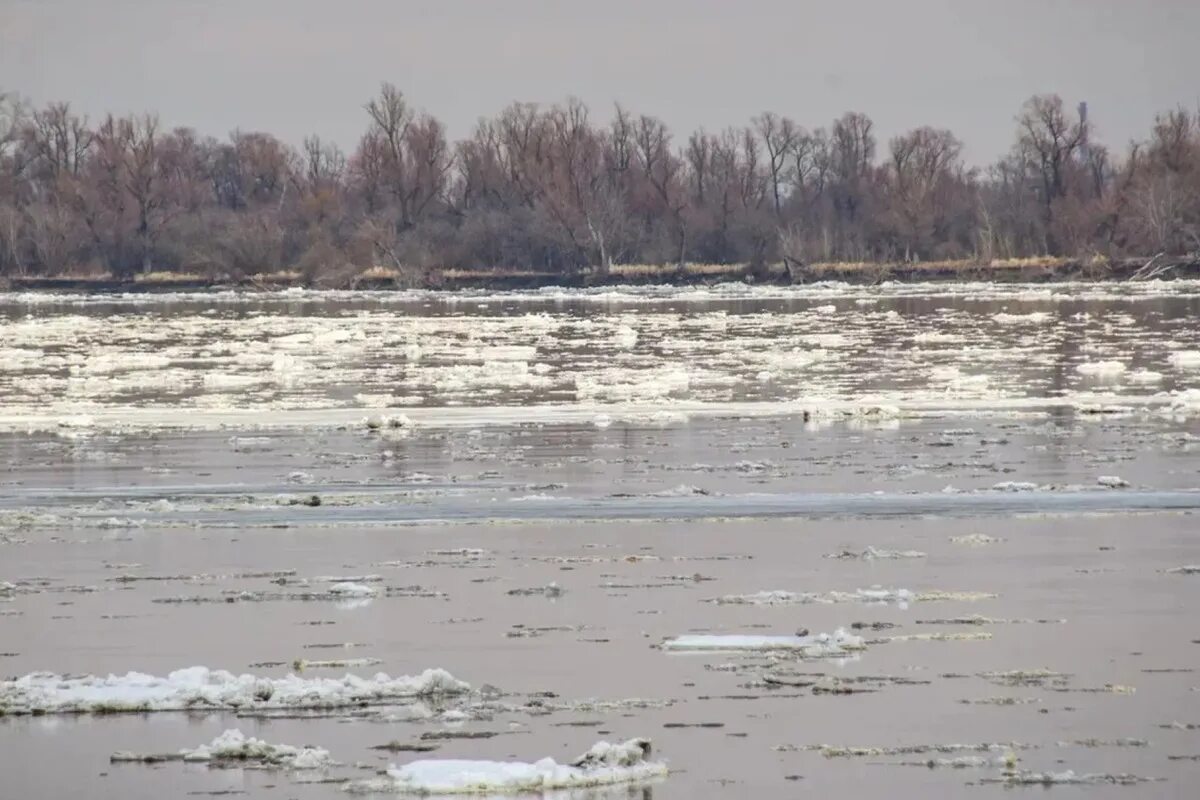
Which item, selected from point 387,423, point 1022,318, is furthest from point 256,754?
point 1022,318

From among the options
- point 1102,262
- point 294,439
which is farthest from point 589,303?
point 294,439

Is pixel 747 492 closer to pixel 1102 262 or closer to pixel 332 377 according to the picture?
pixel 332 377

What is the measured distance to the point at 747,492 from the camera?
49.0 ft

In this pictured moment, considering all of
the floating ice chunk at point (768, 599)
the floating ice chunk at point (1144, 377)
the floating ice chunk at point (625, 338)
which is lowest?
the floating ice chunk at point (768, 599)

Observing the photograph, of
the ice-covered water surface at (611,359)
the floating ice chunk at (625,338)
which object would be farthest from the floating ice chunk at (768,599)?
the floating ice chunk at (625,338)

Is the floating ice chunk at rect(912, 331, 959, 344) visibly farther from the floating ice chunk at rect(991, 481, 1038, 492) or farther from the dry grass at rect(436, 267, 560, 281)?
the dry grass at rect(436, 267, 560, 281)

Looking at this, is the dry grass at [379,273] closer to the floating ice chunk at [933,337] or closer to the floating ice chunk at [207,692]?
the floating ice chunk at [933,337]

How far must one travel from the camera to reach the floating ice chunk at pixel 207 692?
27.3 feet

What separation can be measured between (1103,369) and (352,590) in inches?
740

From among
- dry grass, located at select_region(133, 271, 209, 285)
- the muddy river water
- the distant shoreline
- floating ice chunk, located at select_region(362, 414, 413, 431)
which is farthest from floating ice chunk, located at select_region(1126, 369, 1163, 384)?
dry grass, located at select_region(133, 271, 209, 285)

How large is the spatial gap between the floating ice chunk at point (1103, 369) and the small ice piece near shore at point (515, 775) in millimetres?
20614

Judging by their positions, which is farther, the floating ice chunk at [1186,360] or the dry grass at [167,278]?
the dry grass at [167,278]

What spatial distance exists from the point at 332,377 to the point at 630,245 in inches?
3254

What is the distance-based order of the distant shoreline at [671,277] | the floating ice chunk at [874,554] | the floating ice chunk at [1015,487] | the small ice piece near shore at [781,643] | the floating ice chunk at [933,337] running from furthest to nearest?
the distant shoreline at [671,277]
the floating ice chunk at [933,337]
the floating ice chunk at [1015,487]
the floating ice chunk at [874,554]
the small ice piece near shore at [781,643]
